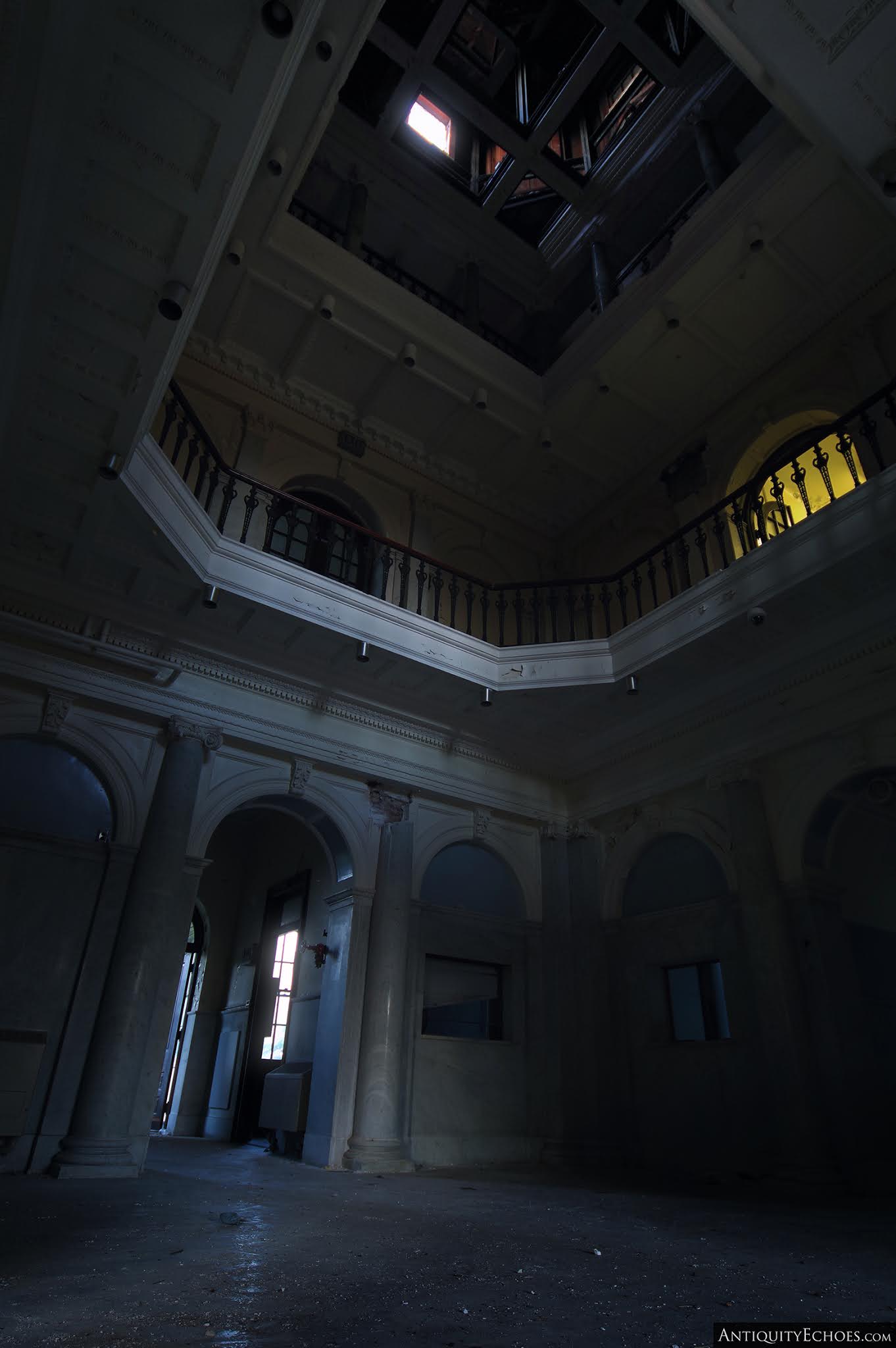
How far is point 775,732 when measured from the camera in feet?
23.9

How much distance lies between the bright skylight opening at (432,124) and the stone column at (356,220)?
1721 millimetres

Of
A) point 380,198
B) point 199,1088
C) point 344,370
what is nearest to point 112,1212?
point 199,1088

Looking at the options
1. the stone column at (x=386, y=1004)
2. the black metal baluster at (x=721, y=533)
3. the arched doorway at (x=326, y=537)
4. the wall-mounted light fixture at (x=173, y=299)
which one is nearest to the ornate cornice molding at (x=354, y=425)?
the arched doorway at (x=326, y=537)

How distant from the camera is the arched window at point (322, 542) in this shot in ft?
30.4

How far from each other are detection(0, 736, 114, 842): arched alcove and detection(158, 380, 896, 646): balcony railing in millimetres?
2596

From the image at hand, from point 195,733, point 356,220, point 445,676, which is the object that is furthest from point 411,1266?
point 356,220

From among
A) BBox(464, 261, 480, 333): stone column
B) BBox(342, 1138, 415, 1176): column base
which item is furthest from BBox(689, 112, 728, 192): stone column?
BBox(342, 1138, 415, 1176): column base

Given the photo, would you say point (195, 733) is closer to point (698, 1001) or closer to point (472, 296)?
point (698, 1001)

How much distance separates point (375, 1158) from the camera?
661 centimetres

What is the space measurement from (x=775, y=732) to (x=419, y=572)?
159 inches

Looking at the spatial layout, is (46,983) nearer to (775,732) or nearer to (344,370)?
(775,732)

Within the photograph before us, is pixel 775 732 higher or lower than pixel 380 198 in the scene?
lower

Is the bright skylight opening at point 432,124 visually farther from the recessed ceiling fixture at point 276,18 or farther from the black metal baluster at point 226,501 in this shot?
the recessed ceiling fixture at point 276,18

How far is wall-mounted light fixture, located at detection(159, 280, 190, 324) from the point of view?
4.43 metres
